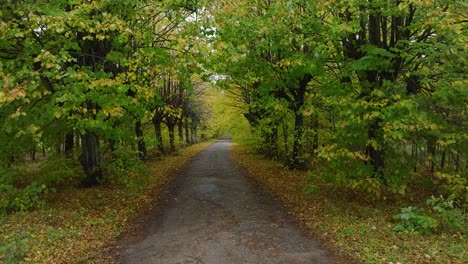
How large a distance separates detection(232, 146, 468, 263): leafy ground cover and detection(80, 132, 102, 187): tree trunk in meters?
6.87

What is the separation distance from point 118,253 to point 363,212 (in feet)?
21.2

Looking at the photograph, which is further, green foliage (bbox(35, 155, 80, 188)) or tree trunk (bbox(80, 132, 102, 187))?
tree trunk (bbox(80, 132, 102, 187))

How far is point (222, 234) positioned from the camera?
26.8 feet

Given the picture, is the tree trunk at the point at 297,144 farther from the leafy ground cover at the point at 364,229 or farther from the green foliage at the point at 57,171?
the green foliage at the point at 57,171

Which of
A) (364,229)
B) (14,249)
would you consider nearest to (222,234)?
(364,229)

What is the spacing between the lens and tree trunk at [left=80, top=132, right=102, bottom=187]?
41.7 ft

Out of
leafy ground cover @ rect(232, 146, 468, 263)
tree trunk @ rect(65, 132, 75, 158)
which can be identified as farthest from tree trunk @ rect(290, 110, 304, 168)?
tree trunk @ rect(65, 132, 75, 158)

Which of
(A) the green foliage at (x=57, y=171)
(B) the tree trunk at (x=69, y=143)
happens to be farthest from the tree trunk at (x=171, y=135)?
(A) the green foliage at (x=57, y=171)

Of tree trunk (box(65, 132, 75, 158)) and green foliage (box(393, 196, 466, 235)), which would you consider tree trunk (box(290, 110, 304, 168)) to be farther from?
tree trunk (box(65, 132, 75, 158))

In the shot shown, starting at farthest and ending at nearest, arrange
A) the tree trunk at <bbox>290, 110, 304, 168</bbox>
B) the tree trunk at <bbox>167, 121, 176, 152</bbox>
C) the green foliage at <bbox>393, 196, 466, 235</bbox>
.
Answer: the tree trunk at <bbox>167, 121, 176, 152</bbox> → the tree trunk at <bbox>290, 110, 304, 168</bbox> → the green foliage at <bbox>393, 196, 466, 235</bbox>

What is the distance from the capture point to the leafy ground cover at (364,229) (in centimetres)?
650

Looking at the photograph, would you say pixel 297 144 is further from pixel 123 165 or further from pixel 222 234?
pixel 222 234

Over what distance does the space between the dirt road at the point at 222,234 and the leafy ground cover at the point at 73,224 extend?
801 mm

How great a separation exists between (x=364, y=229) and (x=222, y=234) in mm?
3358
